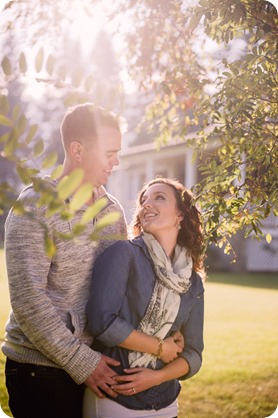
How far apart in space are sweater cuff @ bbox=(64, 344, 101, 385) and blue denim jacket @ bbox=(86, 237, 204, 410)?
7cm

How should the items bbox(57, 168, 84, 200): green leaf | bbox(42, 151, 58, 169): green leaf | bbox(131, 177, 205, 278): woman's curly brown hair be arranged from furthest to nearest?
bbox(131, 177, 205, 278): woman's curly brown hair → bbox(42, 151, 58, 169): green leaf → bbox(57, 168, 84, 200): green leaf

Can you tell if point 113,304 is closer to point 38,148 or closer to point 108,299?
point 108,299

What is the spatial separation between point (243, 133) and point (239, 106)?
0.77 feet

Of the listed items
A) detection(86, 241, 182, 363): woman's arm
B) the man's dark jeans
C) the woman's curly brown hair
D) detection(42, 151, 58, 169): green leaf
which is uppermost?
detection(42, 151, 58, 169): green leaf

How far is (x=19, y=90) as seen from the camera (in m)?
4.23

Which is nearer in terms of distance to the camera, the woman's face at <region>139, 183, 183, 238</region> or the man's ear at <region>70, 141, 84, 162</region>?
the man's ear at <region>70, 141, 84, 162</region>

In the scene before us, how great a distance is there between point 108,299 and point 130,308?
0.52 ft

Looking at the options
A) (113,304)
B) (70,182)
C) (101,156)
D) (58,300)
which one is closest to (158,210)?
(101,156)

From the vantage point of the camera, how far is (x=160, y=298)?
2285 mm

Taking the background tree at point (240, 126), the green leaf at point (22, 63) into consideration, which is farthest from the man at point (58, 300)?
the green leaf at point (22, 63)

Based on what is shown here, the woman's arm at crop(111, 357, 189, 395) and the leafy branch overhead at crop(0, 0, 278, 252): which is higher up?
the leafy branch overhead at crop(0, 0, 278, 252)

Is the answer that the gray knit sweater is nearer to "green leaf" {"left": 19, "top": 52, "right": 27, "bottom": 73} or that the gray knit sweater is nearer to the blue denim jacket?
the blue denim jacket

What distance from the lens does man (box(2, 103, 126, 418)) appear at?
2.01 m

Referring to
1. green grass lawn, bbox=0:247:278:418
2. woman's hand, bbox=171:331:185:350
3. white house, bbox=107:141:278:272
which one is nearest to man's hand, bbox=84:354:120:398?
woman's hand, bbox=171:331:185:350
